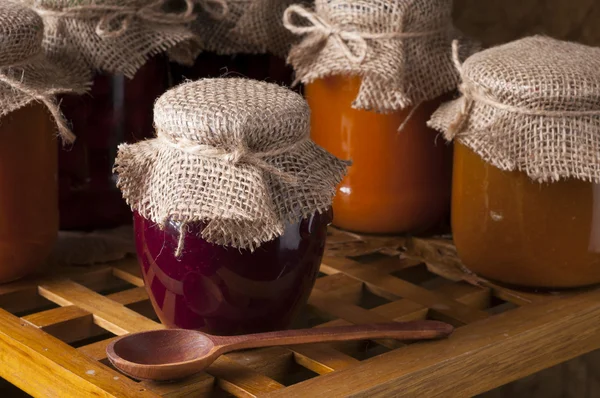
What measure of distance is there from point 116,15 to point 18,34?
0.12 meters

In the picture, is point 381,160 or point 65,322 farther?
point 381,160

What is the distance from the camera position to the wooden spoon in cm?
58

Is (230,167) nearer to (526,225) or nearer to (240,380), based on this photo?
(240,380)

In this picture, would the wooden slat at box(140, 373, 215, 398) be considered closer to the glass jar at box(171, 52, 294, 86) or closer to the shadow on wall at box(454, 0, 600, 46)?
the glass jar at box(171, 52, 294, 86)

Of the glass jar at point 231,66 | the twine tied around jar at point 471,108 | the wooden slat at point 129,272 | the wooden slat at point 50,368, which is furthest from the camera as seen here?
the glass jar at point 231,66

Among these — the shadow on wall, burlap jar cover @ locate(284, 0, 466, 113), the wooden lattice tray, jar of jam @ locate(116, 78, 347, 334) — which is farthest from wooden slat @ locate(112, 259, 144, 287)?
the shadow on wall

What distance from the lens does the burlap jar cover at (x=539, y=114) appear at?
68cm

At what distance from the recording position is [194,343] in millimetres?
614

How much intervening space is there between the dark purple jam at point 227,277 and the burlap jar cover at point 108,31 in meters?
0.20

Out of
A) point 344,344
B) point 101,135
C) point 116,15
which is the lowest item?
point 344,344

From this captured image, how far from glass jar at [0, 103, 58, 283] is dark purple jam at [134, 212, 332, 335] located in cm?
13

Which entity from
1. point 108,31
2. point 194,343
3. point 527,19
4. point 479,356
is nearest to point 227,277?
point 194,343

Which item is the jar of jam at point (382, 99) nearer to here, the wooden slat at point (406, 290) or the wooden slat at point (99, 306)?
the wooden slat at point (406, 290)

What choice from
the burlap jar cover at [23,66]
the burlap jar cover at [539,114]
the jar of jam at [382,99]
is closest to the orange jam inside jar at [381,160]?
the jar of jam at [382,99]
